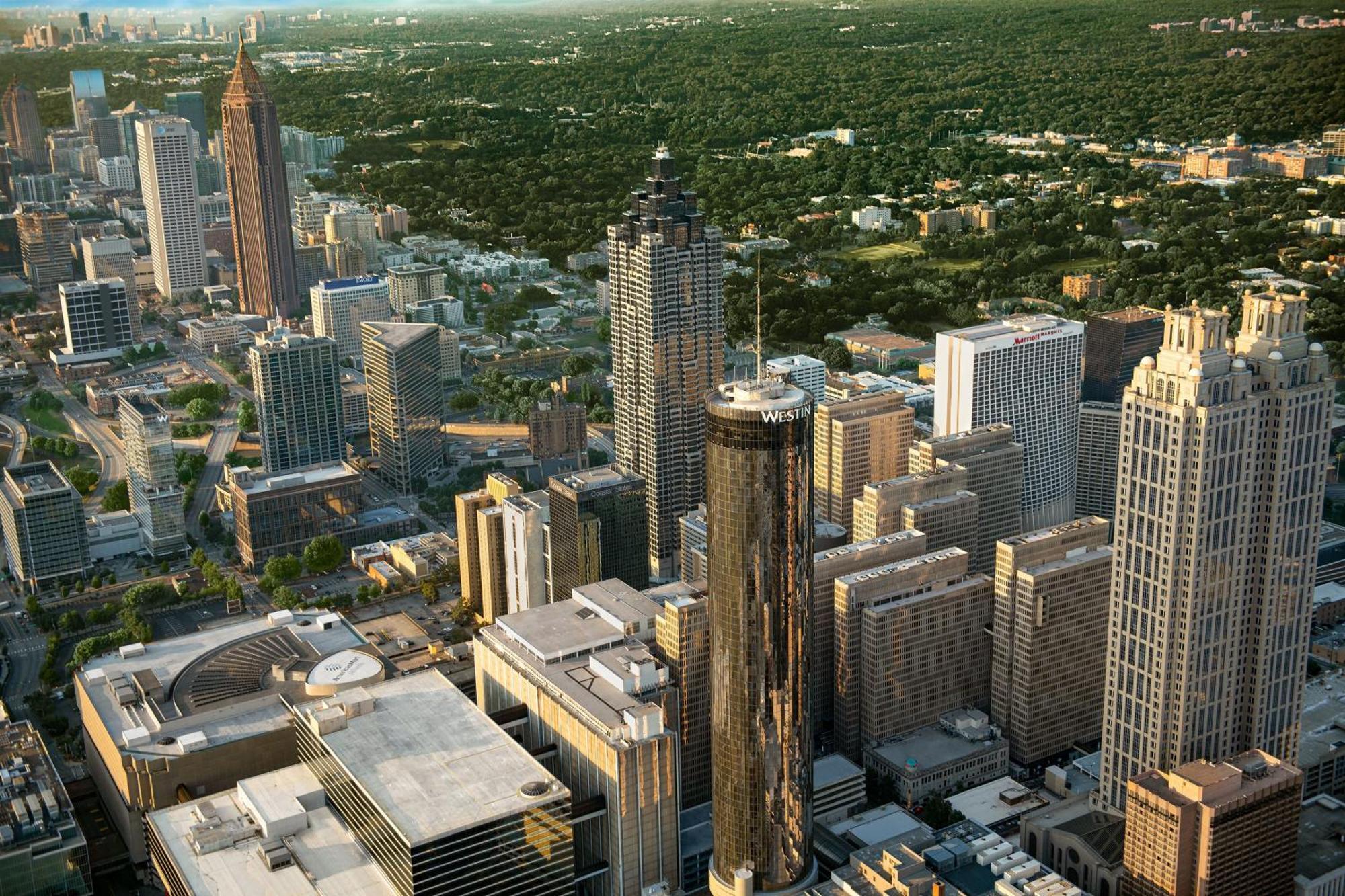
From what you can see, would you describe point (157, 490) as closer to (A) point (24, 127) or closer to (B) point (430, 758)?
(B) point (430, 758)

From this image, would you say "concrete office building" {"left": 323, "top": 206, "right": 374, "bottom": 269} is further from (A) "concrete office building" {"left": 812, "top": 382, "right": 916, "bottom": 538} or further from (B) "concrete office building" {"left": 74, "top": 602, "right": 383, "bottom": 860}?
(B) "concrete office building" {"left": 74, "top": 602, "right": 383, "bottom": 860}

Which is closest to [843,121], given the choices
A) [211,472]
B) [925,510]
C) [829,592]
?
[211,472]

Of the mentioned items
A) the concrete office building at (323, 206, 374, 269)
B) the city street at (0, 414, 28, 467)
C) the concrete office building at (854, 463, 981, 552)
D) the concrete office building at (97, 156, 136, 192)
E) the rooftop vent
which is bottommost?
the city street at (0, 414, 28, 467)

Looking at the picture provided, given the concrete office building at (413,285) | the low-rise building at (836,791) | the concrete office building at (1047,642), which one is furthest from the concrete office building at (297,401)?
the concrete office building at (1047,642)

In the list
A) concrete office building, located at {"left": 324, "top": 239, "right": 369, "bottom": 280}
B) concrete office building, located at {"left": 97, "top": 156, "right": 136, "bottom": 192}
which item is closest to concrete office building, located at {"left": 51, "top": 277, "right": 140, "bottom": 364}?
concrete office building, located at {"left": 324, "top": 239, "right": 369, "bottom": 280}

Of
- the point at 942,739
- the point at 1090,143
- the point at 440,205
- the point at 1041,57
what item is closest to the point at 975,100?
the point at 1041,57

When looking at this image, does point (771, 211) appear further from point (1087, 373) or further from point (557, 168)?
point (1087, 373)
